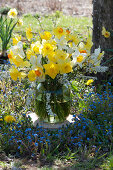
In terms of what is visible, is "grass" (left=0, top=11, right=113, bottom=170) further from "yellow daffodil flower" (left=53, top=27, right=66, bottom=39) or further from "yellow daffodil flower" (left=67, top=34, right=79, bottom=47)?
"yellow daffodil flower" (left=53, top=27, right=66, bottom=39)

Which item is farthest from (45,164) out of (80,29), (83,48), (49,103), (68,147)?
(80,29)

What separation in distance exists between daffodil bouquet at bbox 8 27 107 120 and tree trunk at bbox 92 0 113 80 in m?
1.29

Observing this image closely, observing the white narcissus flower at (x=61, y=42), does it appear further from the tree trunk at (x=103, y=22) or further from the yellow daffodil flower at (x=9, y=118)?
the tree trunk at (x=103, y=22)

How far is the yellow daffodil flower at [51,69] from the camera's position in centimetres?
252

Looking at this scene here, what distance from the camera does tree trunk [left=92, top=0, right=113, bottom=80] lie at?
3926 mm

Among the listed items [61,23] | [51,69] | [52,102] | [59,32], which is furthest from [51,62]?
[61,23]

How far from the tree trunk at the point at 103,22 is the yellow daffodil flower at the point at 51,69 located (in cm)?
160

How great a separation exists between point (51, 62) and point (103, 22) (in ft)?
5.59

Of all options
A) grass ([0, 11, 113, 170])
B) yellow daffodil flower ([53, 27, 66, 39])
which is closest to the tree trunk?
grass ([0, 11, 113, 170])

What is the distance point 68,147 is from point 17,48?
1.00 meters

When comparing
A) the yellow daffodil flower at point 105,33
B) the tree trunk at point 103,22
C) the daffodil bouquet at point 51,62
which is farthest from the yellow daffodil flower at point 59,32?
the tree trunk at point 103,22

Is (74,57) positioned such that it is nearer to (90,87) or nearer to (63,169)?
(63,169)

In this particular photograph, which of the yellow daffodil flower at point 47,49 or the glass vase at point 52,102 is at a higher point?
the yellow daffodil flower at point 47,49

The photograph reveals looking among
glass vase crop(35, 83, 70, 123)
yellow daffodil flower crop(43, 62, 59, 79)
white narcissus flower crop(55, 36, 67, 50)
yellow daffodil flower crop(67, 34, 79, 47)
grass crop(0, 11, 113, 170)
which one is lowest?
grass crop(0, 11, 113, 170)
